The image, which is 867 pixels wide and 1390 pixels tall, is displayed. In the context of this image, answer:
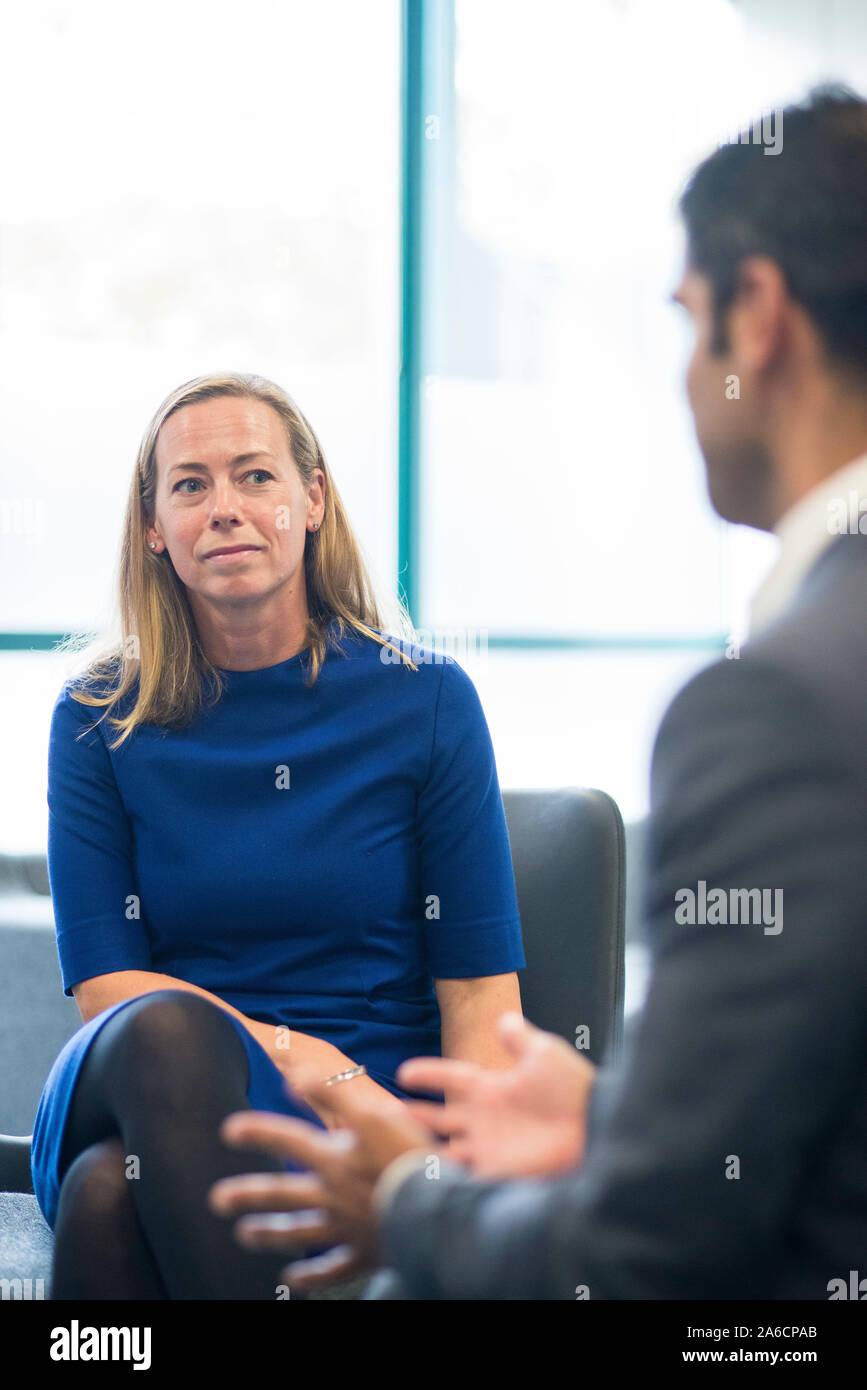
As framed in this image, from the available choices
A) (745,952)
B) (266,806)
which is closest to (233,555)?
(266,806)

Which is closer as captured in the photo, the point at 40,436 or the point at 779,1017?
the point at 779,1017

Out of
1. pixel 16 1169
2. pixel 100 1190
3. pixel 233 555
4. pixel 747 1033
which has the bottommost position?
pixel 16 1169

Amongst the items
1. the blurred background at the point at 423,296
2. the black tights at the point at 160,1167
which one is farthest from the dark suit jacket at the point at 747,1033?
the blurred background at the point at 423,296

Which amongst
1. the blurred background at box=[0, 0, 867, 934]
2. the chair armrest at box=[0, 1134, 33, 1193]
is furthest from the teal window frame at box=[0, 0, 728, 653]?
the chair armrest at box=[0, 1134, 33, 1193]

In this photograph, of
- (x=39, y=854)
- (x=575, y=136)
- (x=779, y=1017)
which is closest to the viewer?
(x=779, y=1017)

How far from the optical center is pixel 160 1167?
1.03m

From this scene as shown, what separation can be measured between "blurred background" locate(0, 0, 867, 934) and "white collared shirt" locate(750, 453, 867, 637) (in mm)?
2255

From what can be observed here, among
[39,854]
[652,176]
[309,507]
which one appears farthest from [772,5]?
[39,854]

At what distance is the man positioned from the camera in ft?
1.79

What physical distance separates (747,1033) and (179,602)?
1.15 meters

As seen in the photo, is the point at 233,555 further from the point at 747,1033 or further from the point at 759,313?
the point at 747,1033

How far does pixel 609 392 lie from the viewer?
10.9ft
